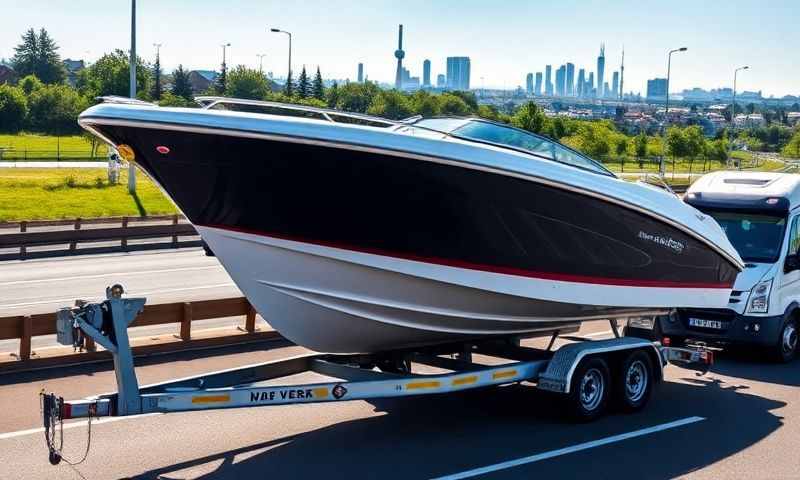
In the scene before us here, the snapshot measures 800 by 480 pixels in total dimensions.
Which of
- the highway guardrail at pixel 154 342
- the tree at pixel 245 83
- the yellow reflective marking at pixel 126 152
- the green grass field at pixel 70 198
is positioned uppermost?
the tree at pixel 245 83

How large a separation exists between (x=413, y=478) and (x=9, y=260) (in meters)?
18.2

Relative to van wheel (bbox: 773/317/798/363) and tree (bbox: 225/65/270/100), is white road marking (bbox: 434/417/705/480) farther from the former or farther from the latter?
tree (bbox: 225/65/270/100)

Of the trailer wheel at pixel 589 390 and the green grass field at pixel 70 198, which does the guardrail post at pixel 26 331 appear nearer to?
the trailer wheel at pixel 589 390

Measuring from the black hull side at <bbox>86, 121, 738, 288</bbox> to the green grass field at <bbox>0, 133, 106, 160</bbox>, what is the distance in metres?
46.4

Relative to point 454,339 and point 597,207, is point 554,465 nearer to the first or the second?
point 454,339

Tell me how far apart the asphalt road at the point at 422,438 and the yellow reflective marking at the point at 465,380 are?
0.53m

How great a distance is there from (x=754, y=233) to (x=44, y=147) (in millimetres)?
57754

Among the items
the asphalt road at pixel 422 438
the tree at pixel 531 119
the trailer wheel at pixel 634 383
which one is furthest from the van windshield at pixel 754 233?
the tree at pixel 531 119

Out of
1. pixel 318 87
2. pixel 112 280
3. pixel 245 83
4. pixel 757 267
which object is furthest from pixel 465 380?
pixel 318 87

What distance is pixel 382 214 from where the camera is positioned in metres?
9.15

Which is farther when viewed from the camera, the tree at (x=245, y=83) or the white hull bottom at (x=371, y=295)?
the tree at (x=245, y=83)

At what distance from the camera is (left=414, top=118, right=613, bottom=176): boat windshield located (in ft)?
32.9

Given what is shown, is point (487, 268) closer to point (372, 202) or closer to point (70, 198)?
point (372, 202)

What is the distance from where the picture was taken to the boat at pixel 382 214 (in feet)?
28.7
